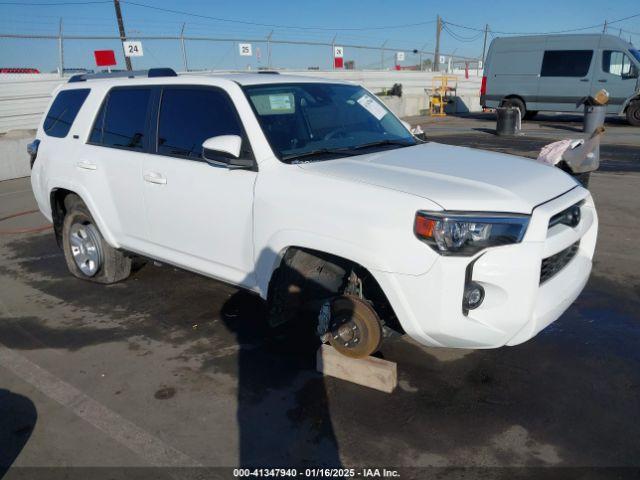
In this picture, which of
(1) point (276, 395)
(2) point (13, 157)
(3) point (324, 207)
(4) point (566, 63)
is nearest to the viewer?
(3) point (324, 207)

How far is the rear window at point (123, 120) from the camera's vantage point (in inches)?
169

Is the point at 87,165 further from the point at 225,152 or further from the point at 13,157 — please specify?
the point at 13,157

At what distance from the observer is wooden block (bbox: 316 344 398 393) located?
3217 millimetres

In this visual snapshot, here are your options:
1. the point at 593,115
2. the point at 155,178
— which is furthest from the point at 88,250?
the point at 593,115

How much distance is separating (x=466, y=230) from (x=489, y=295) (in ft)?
1.21

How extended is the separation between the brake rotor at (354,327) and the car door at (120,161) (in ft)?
6.31

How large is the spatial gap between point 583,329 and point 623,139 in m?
13.0

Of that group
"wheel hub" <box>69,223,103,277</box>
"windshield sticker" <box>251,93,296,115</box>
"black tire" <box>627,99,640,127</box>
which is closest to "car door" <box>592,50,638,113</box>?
"black tire" <box>627,99,640,127</box>

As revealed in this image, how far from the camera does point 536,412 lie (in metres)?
3.04

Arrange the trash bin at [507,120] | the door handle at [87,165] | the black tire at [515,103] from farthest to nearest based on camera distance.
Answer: the black tire at [515,103] < the trash bin at [507,120] < the door handle at [87,165]

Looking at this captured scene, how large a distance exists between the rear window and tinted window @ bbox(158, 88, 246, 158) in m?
0.27

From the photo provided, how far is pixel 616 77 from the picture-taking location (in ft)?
58.7

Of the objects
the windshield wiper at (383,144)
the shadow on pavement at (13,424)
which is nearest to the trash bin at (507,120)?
the windshield wiper at (383,144)

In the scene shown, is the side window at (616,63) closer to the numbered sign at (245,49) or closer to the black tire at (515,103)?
the black tire at (515,103)
